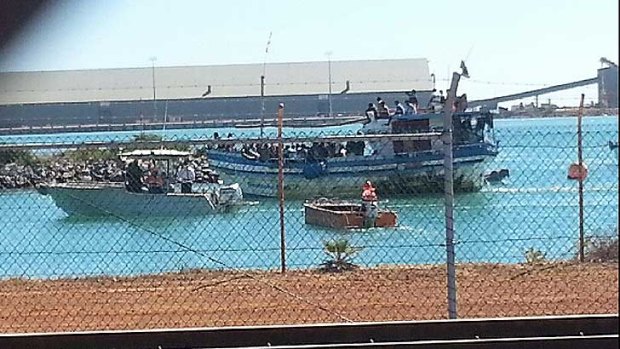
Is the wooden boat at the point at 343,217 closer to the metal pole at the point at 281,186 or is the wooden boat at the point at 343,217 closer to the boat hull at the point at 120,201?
the boat hull at the point at 120,201

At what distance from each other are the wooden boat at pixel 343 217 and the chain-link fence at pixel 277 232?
0.03 m

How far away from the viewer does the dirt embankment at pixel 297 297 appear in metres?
6.77

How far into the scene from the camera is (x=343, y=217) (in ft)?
37.4

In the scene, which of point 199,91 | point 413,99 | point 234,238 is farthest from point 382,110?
point 234,238

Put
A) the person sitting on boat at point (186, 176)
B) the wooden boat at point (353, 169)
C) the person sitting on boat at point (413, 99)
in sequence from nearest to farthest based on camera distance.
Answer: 1. the person sitting on boat at point (186, 176)
2. the wooden boat at point (353, 169)
3. the person sitting on boat at point (413, 99)

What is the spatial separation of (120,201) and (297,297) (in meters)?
3.55

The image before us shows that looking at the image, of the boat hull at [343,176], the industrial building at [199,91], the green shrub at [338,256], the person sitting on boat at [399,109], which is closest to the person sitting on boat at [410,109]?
the person sitting on boat at [399,109]

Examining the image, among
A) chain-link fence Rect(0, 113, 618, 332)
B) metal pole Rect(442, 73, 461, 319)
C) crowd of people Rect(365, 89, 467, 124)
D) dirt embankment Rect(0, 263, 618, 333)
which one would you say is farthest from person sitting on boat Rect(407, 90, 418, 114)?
metal pole Rect(442, 73, 461, 319)

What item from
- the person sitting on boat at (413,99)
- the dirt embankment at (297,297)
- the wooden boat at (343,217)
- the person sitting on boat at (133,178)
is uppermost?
the person sitting on boat at (413,99)

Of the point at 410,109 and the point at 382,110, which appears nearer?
the point at 382,110

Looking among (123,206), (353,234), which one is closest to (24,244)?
(123,206)

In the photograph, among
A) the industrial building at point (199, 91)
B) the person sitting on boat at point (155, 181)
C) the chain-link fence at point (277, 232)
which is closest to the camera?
the chain-link fence at point (277, 232)

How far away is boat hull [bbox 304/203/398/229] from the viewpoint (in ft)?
36.5

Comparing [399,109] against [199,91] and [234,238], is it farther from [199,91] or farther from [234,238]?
[234,238]
